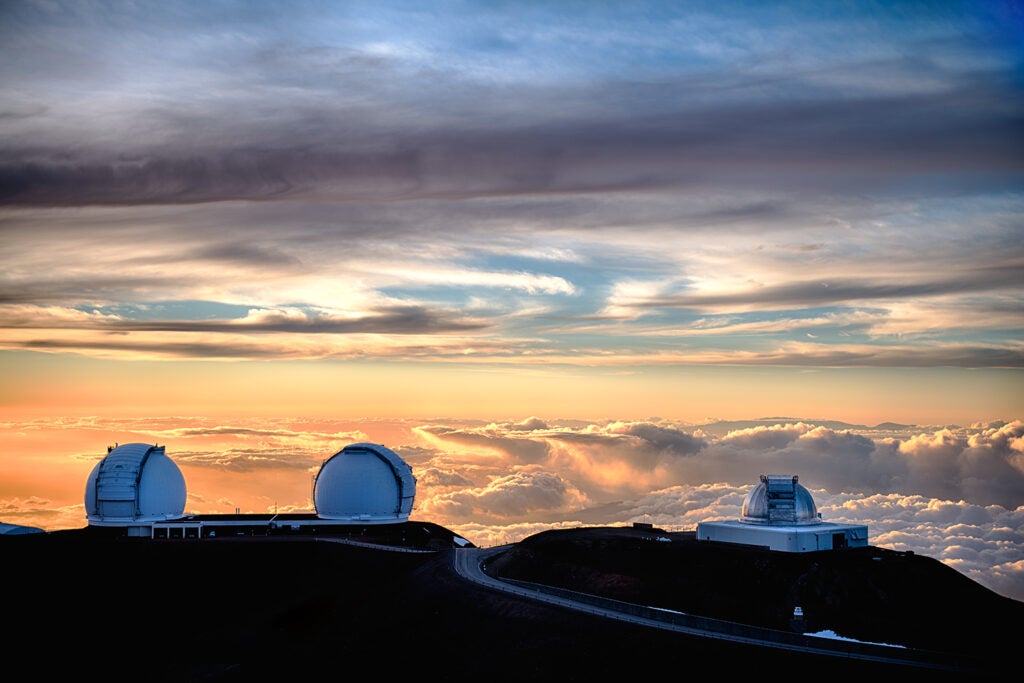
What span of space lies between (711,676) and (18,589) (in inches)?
2516

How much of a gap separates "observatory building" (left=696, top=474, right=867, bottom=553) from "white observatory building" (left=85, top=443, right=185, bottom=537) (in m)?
57.5

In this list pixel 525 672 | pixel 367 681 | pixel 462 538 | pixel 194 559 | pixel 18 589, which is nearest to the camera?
pixel 525 672

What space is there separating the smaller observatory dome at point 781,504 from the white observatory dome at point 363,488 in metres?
42.7

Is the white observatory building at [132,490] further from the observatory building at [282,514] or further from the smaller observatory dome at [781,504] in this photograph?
the smaller observatory dome at [781,504]

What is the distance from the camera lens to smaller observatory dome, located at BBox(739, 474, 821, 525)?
80000mm

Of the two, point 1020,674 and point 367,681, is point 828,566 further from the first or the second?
point 367,681

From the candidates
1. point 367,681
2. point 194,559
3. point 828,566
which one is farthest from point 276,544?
point 828,566

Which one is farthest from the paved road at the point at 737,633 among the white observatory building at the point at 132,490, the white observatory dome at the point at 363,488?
the white observatory building at the point at 132,490

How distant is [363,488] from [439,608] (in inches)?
1516

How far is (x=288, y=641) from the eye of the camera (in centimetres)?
7888

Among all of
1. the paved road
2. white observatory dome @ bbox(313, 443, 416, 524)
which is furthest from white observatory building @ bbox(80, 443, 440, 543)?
the paved road

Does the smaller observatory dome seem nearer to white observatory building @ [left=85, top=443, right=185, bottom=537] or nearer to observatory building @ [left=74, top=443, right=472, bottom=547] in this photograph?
observatory building @ [left=74, top=443, right=472, bottom=547]

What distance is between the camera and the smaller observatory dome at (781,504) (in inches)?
3150

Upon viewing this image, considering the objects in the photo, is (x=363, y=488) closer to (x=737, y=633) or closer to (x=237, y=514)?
(x=237, y=514)
